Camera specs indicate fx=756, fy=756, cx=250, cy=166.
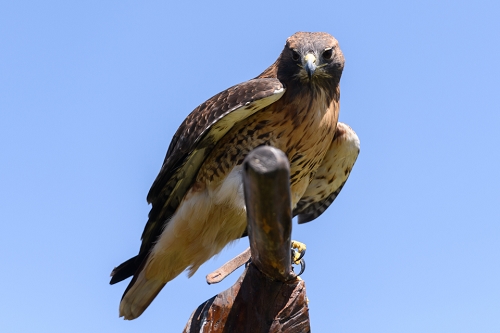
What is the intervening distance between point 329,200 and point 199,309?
3.46m

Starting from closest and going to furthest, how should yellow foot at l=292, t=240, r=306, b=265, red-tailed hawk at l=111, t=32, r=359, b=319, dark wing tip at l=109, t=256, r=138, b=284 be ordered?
red-tailed hawk at l=111, t=32, r=359, b=319 → yellow foot at l=292, t=240, r=306, b=265 → dark wing tip at l=109, t=256, r=138, b=284

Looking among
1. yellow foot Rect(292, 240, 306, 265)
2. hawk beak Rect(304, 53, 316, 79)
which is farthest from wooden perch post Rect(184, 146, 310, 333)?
hawk beak Rect(304, 53, 316, 79)

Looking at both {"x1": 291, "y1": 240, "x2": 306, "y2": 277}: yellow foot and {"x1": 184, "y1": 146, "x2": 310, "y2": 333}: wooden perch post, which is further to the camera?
{"x1": 291, "y1": 240, "x2": 306, "y2": 277}: yellow foot

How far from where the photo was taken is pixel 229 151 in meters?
6.25

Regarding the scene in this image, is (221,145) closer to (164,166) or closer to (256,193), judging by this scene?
(164,166)

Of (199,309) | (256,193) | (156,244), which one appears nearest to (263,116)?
(156,244)

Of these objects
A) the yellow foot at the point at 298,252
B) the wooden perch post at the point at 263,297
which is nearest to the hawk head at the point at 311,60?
the yellow foot at the point at 298,252

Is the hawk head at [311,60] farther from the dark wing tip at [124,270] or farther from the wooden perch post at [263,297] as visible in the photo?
the wooden perch post at [263,297]

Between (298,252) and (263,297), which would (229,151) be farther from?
(263,297)

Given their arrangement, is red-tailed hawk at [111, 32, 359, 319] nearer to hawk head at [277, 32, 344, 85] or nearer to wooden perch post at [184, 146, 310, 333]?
hawk head at [277, 32, 344, 85]

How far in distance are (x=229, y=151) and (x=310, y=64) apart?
3.20 feet

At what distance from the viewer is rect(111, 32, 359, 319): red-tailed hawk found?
6160mm

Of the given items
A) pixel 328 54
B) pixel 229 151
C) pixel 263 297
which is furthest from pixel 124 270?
pixel 263 297

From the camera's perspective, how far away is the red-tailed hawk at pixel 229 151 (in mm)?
6160
